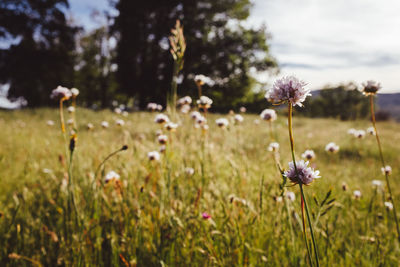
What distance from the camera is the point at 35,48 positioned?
20.0 meters

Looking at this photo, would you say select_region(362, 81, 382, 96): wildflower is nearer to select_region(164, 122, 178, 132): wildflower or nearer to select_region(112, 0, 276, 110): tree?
select_region(164, 122, 178, 132): wildflower

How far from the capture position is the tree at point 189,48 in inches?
637

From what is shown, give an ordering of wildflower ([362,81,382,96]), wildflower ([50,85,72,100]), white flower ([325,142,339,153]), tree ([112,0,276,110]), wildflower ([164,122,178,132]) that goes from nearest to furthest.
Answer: wildflower ([362,81,382,96]) < wildflower ([50,85,72,100]) < wildflower ([164,122,178,132]) < white flower ([325,142,339,153]) < tree ([112,0,276,110])

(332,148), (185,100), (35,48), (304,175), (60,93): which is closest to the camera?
(304,175)

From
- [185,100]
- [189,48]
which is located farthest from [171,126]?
[189,48]

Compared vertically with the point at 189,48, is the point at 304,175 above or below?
below

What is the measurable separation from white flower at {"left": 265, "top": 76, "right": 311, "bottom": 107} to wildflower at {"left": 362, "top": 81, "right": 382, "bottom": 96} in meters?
0.83

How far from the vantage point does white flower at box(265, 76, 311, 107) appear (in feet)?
2.32

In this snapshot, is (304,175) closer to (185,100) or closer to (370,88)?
(370,88)

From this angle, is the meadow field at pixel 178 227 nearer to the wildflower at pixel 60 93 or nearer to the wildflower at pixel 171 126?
the wildflower at pixel 171 126

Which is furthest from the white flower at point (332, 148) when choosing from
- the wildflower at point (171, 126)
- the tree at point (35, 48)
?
the tree at point (35, 48)

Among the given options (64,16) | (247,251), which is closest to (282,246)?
Result: (247,251)

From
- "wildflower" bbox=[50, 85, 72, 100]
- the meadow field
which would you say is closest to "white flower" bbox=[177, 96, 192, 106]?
the meadow field

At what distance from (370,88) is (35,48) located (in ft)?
Result: 80.9
